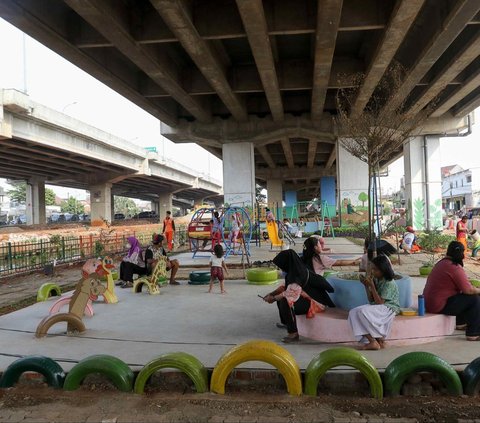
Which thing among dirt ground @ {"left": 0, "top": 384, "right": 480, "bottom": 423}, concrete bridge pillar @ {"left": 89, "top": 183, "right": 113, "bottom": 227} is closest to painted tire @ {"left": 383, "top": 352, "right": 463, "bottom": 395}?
dirt ground @ {"left": 0, "top": 384, "right": 480, "bottom": 423}

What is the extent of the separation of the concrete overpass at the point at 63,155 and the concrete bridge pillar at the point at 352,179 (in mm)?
18593

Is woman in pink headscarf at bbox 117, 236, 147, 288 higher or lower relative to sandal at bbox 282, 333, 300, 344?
higher

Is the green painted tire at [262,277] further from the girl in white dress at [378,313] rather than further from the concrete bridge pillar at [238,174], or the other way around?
the concrete bridge pillar at [238,174]

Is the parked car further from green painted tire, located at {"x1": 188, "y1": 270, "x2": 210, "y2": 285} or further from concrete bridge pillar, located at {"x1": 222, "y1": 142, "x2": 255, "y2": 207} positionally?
green painted tire, located at {"x1": 188, "y1": 270, "x2": 210, "y2": 285}

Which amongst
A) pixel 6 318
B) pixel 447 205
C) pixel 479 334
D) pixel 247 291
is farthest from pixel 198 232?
pixel 447 205

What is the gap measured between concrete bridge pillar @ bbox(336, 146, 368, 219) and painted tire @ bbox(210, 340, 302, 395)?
23.2 metres

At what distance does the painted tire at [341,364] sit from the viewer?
172 inches

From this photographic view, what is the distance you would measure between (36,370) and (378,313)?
3.94 metres

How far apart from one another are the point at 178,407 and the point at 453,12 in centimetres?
1301

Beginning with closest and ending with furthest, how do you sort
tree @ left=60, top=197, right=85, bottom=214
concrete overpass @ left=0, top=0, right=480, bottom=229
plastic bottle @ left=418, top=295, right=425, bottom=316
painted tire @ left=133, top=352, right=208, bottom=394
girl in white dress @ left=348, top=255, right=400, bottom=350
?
1. painted tire @ left=133, top=352, right=208, bottom=394
2. girl in white dress @ left=348, top=255, right=400, bottom=350
3. plastic bottle @ left=418, top=295, right=425, bottom=316
4. concrete overpass @ left=0, top=0, right=480, bottom=229
5. tree @ left=60, top=197, right=85, bottom=214

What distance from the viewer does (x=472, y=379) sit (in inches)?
172

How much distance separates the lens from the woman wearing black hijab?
5.75 meters

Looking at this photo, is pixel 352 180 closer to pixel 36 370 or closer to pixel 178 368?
pixel 178 368

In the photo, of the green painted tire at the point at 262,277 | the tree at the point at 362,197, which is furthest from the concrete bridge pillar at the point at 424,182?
the green painted tire at the point at 262,277
